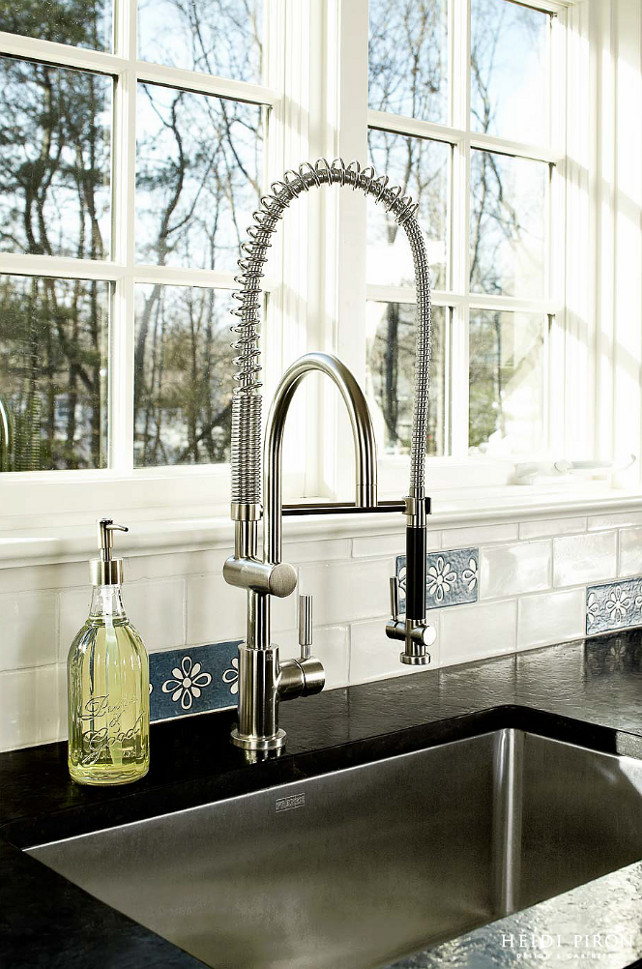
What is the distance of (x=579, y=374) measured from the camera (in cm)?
202

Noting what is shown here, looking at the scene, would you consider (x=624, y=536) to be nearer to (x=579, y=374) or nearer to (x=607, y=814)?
(x=579, y=374)

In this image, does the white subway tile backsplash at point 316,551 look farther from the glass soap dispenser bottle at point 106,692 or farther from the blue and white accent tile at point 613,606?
the blue and white accent tile at point 613,606

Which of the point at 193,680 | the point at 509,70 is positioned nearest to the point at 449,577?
the point at 193,680

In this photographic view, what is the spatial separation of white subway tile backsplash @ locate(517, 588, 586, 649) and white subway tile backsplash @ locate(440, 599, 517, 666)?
2 centimetres

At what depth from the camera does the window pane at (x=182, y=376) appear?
1.43 metres

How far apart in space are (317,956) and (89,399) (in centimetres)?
74

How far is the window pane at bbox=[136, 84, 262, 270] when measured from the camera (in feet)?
4.71

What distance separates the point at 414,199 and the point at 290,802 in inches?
41.4

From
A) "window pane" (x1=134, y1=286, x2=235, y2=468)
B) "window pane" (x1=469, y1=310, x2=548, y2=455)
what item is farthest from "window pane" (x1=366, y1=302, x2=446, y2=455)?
"window pane" (x1=134, y1=286, x2=235, y2=468)

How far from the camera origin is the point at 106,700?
1.08m

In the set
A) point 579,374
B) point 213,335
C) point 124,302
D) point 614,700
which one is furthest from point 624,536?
point 124,302

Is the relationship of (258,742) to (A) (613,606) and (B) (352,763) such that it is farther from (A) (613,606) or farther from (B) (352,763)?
(A) (613,606)

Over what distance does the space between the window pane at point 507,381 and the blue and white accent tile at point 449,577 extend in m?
0.33

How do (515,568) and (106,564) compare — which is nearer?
(106,564)
